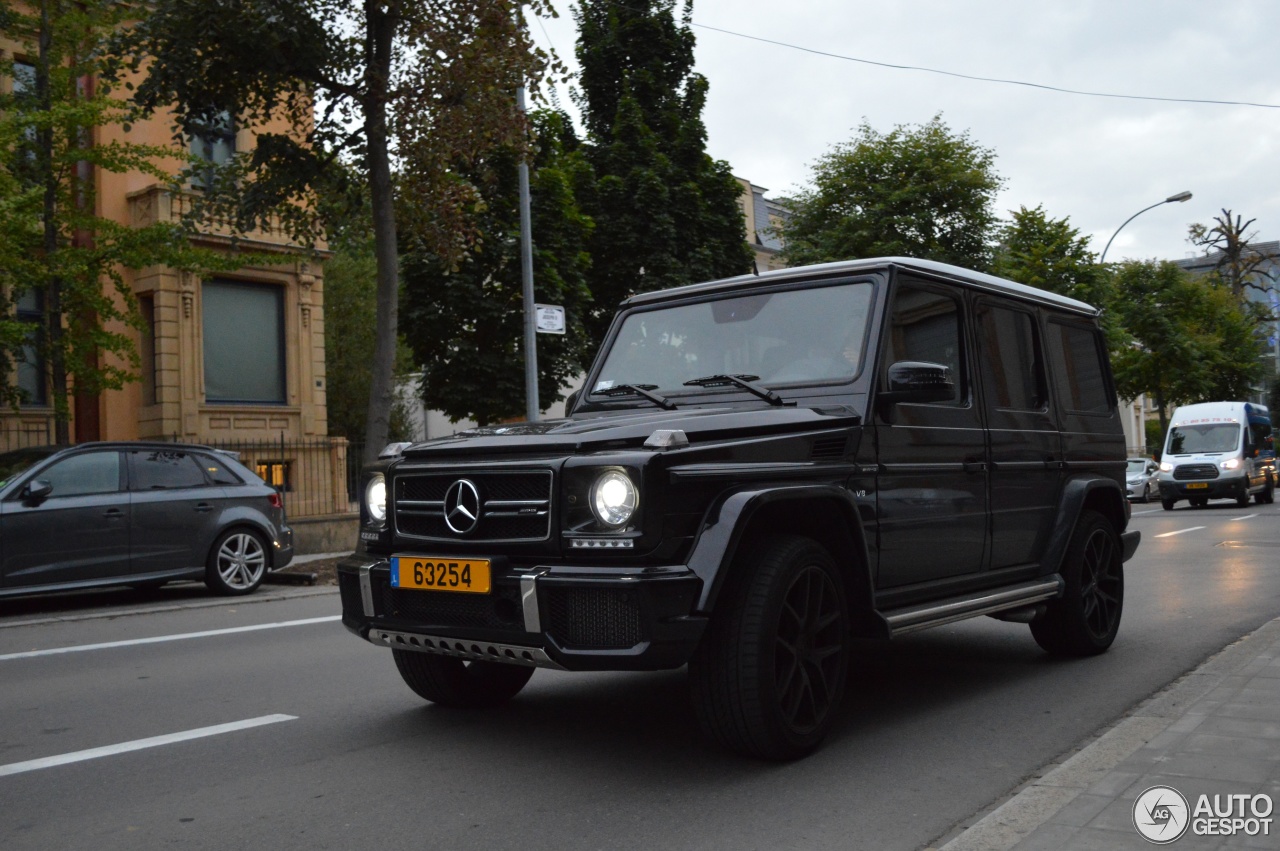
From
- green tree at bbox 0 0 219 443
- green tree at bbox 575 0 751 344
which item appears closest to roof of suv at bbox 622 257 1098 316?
green tree at bbox 0 0 219 443

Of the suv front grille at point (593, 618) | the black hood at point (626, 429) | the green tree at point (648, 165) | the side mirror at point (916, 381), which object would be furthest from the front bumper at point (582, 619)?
the green tree at point (648, 165)

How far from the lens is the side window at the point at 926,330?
5707 millimetres

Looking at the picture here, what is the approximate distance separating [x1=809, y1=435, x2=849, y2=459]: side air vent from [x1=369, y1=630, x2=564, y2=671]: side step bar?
4.50ft

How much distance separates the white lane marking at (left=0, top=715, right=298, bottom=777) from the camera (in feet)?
16.8

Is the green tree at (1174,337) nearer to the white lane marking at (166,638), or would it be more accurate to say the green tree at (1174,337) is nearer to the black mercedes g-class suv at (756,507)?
the white lane marking at (166,638)

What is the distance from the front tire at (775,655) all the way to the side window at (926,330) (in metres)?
1.27

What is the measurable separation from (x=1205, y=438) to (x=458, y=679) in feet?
94.0

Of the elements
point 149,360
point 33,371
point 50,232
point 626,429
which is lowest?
point 626,429

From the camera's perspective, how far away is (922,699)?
6.07 metres

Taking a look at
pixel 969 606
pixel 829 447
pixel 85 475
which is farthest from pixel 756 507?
pixel 85 475

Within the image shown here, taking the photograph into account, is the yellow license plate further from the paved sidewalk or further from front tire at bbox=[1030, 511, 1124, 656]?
front tire at bbox=[1030, 511, 1124, 656]

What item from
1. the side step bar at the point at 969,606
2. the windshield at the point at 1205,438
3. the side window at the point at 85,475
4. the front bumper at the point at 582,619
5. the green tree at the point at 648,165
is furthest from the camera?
the windshield at the point at 1205,438

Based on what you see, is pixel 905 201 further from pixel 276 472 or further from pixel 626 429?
pixel 626 429

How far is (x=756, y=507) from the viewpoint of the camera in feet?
14.7
